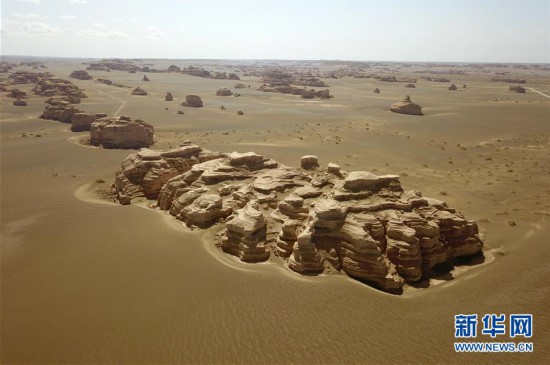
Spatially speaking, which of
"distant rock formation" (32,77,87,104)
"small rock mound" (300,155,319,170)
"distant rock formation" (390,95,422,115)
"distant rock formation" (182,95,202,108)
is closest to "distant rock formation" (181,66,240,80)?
"distant rock formation" (32,77,87,104)

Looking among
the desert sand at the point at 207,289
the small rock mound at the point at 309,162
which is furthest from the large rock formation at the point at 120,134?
the small rock mound at the point at 309,162

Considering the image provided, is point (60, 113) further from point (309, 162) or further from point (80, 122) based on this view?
point (309, 162)

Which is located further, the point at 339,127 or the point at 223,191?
the point at 339,127

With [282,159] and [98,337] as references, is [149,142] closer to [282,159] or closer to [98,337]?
[282,159]

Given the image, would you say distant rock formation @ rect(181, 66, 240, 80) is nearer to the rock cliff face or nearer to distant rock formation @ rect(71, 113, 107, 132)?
distant rock formation @ rect(71, 113, 107, 132)

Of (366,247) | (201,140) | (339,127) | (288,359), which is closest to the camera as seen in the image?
(288,359)

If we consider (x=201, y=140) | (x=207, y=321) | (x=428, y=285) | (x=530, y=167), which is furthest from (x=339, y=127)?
→ (x=207, y=321)

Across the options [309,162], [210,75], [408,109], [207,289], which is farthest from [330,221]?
[210,75]
